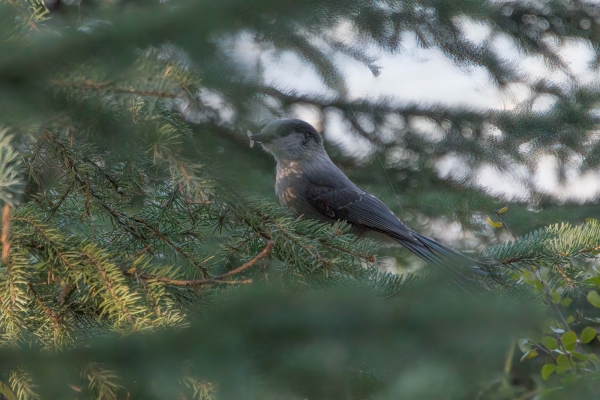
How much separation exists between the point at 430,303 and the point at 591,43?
227cm

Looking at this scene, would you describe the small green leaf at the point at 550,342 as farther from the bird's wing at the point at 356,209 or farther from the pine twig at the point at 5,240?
the pine twig at the point at 5,240

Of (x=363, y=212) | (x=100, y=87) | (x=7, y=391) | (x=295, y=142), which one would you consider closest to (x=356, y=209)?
(x=363, y=212)

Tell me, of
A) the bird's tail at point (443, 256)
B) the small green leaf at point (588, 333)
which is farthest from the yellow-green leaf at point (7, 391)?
the small green leaf at point (588, 333)

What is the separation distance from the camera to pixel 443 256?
5.14 ft

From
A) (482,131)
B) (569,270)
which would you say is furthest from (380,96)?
(569,270)

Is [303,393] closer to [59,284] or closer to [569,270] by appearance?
[59,284]

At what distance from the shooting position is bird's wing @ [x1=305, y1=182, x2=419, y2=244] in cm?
179

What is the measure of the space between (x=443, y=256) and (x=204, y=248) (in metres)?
0.71

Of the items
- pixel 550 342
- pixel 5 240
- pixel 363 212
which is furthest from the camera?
pixel 363 212

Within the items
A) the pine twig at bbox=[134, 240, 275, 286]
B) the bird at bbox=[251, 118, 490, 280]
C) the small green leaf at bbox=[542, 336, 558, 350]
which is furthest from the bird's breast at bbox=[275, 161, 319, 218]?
the pine twig at bbox=[134, 240, 275, 286]

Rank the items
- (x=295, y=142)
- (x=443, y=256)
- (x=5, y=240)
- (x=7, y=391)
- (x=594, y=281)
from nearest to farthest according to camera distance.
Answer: (x=5, y=240) < (x=7, y=391) < (x=594, y=281) < (x=443, y=256) < (x=295, y=142)

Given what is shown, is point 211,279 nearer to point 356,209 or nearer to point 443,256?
point 443,256

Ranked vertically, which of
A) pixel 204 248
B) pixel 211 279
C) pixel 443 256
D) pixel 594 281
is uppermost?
pixel 211 279

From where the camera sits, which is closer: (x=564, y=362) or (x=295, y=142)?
(x=564, y=362)
